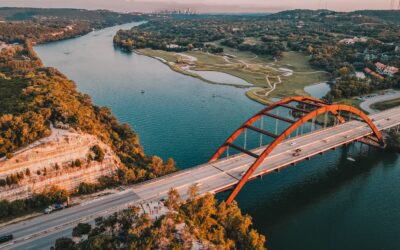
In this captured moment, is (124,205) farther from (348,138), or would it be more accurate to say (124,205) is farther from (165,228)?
(348,138)

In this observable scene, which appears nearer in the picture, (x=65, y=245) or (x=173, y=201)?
(x=65, y=245)

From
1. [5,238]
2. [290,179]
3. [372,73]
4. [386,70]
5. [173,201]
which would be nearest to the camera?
[5,238]

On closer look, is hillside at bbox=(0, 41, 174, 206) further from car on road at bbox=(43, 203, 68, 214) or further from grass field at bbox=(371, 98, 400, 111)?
grass field at bbox=(371, 98, 400, 111)

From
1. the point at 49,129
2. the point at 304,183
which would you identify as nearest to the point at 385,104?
the point at 304,183


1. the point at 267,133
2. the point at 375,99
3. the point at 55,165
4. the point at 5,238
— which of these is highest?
the point at 267,133

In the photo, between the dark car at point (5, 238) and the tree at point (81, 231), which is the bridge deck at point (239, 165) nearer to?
the tree at point (81, 231)

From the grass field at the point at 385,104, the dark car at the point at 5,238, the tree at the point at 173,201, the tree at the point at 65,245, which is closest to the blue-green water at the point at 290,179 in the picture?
the tree at the point at 173,201

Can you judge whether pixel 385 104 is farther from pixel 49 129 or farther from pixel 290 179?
pixel 49 129

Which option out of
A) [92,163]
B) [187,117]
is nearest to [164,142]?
[187,117]
